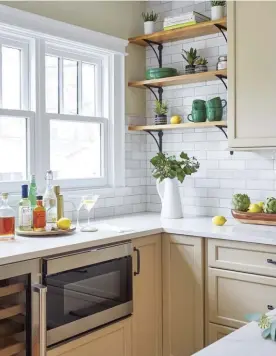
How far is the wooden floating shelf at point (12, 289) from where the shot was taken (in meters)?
2.06

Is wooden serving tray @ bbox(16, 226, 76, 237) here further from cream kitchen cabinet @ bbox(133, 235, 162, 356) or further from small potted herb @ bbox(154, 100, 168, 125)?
small potted herb @ bbox(154, 100, 168, 125)

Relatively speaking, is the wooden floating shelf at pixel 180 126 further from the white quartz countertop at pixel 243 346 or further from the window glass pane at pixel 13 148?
the white quartz countertop at pixel 243 346

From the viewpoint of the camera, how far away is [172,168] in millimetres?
3318

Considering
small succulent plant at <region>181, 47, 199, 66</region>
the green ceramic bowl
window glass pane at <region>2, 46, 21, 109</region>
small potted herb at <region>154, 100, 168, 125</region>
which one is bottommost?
small potted herb at <region>154, 100, 168, 125</region>

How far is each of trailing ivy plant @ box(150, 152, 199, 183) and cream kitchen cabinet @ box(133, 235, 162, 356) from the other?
54 centimetres

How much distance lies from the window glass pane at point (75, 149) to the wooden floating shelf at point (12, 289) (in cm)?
127

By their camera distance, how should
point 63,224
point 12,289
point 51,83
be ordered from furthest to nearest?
point 51,83
point 63,224
point 12,289

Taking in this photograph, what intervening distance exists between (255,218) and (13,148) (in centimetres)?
160

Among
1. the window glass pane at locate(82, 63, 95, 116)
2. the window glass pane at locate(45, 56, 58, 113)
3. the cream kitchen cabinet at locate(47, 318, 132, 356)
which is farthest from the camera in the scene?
the window glass pane at locate(82, 63, 95, 116)

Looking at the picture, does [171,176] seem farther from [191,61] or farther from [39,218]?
[39,218]

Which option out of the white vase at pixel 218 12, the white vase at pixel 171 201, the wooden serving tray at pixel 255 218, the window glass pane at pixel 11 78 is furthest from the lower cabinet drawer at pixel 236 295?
Result: the white vase at pixel 218 12

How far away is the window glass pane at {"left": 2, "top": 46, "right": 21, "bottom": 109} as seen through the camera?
9.82 ft

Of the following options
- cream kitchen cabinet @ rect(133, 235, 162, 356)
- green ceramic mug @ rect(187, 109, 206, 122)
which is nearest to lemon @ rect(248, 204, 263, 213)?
cream kitchen cabinet @ rect(133, 235, 162, 356)

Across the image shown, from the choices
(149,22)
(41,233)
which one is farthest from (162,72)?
(41,233)
